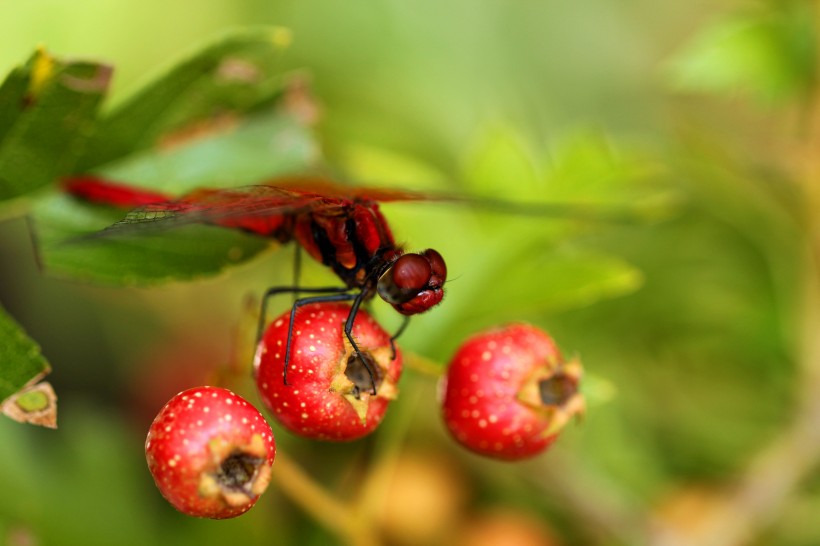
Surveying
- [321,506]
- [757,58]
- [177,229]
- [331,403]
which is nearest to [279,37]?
[177,229]

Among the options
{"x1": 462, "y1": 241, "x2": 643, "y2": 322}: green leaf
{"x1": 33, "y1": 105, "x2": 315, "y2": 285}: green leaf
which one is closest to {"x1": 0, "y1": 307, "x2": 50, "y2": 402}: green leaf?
{"x1": 33, "y1": 105, "x2": 315, "y2": 285}: green leaf

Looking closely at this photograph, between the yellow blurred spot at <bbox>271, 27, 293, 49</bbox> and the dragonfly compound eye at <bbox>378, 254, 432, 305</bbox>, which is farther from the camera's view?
the yellow blurred spot at <bbox>271, 27, 293, 49</bbox>

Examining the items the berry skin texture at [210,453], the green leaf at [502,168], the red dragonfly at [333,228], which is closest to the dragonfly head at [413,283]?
the red dragonfly at [333,228]

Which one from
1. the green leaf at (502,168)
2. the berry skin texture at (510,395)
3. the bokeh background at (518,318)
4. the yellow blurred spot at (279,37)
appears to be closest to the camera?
the berry skin texture at (510,395)

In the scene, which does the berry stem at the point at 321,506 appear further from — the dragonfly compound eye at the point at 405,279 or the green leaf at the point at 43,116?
the green leaf at the point at 43,116

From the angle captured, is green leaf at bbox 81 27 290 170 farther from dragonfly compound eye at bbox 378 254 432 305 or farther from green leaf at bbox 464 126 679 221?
green leaf at bbox 464 126 679 221

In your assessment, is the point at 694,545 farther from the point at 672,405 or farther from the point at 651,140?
the point at 651,140

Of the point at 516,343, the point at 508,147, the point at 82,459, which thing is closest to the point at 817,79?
the point at 508,147

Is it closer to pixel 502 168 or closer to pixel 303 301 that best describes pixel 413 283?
pixel 303 301

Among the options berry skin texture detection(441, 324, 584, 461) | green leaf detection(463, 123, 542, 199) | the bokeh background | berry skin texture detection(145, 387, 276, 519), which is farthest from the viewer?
green leaf detection(463, 123, 542, 199)
